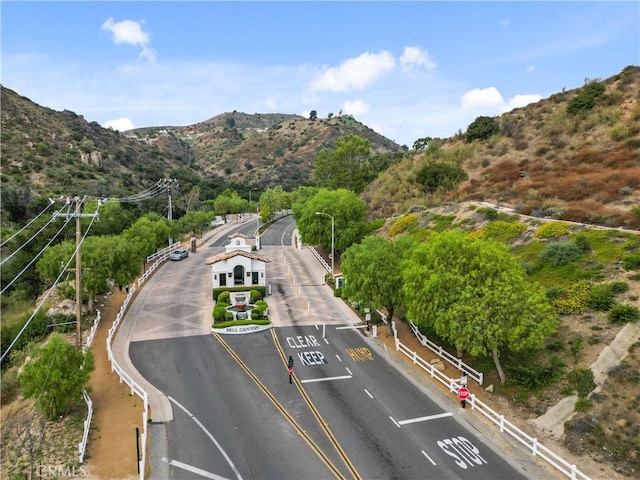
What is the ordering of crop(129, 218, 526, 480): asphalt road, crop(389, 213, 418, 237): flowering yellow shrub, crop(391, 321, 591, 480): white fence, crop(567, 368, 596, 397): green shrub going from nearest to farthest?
1. crop(391, 321, 591, 480): white fence
2. crop(129, 218, 526, 480): asphalt road
3. crop(567, 368, 596, 397): green shrub
4. crop(389, 213, 418, 237): flowering yellow shrub

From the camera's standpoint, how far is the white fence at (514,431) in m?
15.4

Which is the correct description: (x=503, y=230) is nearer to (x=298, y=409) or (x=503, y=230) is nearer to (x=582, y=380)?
(x=582, y=380)

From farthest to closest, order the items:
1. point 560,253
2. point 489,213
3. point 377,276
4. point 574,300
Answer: point 489,213 < point 560,253 < point 377,276 < point 574,300

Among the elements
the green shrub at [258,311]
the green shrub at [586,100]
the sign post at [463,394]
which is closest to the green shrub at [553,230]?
the sign post at [463,394]

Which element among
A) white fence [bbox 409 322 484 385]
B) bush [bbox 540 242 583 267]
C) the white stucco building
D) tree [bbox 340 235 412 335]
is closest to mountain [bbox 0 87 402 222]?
the white stucco building

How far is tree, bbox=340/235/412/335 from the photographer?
94.7 ft

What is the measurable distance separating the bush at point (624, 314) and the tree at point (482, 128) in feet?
180

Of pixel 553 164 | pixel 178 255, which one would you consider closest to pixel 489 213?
pixel 553 164

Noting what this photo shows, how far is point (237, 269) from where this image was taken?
41.3 metres

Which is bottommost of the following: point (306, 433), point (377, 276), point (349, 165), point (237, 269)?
point (306, 433)

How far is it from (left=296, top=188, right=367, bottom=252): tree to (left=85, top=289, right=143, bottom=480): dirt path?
96.0 feet

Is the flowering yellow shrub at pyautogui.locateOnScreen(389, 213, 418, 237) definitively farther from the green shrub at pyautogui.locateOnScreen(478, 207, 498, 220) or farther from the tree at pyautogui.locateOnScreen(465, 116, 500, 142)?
the tree at pyautogui.locateOnScreen(465, 116, 500, 142)

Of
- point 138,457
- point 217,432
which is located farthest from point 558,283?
point 138,457

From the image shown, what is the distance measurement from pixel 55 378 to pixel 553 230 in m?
35.0
